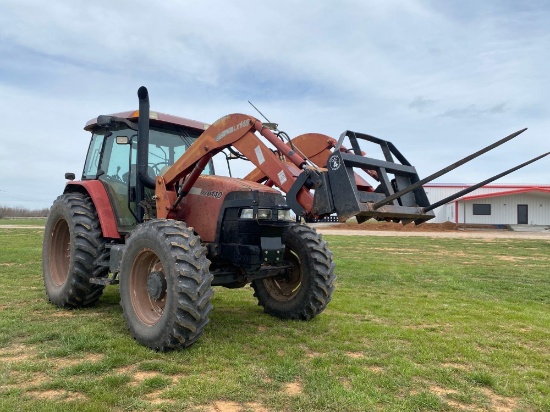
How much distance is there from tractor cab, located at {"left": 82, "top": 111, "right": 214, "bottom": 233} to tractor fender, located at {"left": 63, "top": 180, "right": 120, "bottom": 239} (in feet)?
0.21

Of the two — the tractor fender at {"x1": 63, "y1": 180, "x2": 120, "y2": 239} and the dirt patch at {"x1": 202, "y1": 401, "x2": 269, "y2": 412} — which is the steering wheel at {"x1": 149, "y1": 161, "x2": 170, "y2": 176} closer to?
the tractor fender at {"x1": 63, "y1": 180, "x2": 120, "y2": 239}

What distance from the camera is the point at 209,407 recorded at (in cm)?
343

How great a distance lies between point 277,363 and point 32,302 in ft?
14.8

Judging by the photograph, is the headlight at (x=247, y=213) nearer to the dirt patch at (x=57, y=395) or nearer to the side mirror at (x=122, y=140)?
the side mirror at (x=122, y=140)

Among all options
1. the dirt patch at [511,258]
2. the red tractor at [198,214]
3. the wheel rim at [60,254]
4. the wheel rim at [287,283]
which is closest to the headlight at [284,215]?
the red tractor at [198,214]

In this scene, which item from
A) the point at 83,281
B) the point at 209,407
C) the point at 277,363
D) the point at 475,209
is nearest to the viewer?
the point at 209,407

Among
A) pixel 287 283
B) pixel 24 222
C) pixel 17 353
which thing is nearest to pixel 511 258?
pixel 287 283

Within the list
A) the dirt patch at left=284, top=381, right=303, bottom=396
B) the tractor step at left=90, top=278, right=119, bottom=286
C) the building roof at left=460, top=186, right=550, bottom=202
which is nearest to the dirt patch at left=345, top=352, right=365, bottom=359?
the dirt patch at left=284, top=381, right=303, bottom=396

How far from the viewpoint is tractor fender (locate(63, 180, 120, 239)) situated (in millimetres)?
6086

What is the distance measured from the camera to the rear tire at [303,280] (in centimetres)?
583

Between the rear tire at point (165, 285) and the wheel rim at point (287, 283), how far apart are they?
67.8 inches

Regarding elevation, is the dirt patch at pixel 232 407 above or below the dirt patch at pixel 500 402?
above

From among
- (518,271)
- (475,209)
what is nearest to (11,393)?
(518,271)

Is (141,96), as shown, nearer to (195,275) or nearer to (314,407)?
(195,275)
